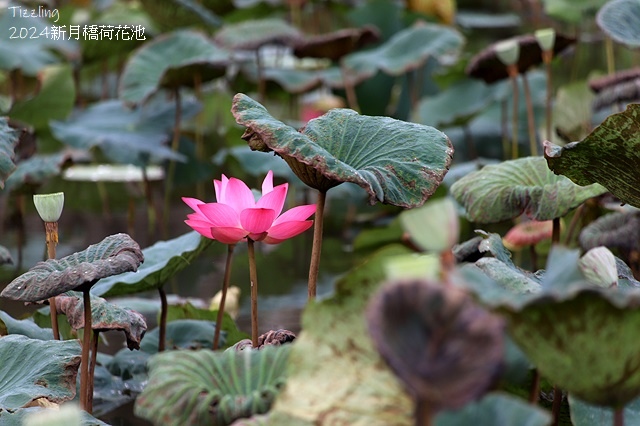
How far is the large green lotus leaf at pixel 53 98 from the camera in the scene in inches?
108

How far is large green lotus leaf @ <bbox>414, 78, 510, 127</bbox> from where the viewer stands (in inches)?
133

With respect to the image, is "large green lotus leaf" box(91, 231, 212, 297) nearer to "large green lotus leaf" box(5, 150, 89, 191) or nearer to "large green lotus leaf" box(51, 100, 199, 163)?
"large green lotus leaf" box(5, 150, 89, 191)

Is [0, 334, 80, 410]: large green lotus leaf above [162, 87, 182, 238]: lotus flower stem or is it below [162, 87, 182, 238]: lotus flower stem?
above

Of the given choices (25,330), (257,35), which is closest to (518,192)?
(25,330)

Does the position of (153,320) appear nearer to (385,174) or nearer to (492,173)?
(492,173)

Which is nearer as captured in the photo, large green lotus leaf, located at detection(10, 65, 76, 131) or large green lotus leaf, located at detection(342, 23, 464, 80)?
large green lotus leaf, located at detection(10, 65, 76, 131)

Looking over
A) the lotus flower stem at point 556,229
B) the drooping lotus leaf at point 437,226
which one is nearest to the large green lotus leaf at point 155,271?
the lotus flower stem at point 556,229

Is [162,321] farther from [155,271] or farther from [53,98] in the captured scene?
[53,98]

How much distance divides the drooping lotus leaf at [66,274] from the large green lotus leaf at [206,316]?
570 mm

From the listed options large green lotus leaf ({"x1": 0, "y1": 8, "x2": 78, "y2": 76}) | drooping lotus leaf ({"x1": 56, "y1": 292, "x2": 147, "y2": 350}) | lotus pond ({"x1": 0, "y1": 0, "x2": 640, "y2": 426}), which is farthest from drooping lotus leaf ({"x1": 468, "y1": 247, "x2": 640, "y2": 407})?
large green lotus leaf ({"x1": 0, "y1": 8, "x2": 78, "y2": 76})

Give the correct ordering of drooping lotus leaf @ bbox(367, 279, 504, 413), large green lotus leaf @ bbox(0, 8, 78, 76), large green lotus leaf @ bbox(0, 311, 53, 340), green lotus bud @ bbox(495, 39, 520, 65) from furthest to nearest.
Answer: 1. large green lotus leaf @ bbox(0, 8, 78, 76)
2. green lotus bud @ bbox(495, 39, 520, 65)
3. large green lotus leaf @ bbox(0, 311, 53, 340)
4. drooping lotus leaf @ bbox(367, 279, 504, 413)

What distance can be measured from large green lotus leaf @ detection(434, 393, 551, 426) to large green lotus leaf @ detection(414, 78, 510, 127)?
2804mm

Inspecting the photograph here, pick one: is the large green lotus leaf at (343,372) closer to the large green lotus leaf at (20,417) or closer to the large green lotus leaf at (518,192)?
the large green lotus leaf at (20,417)

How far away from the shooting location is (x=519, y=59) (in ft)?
7.65
